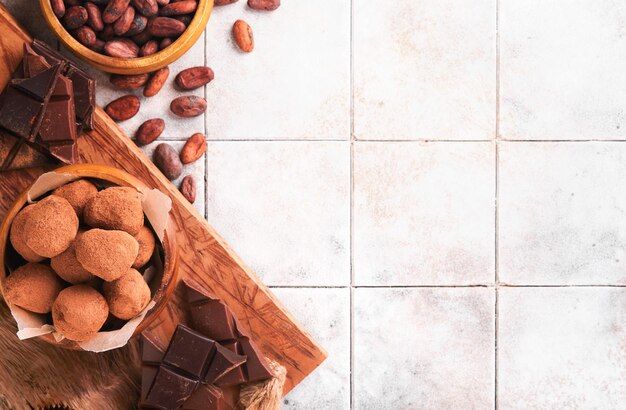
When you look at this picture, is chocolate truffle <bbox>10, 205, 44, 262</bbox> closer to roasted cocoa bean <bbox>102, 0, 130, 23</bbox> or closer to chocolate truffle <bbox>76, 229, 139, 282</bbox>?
chocolate truffle <bbox>76, 229, 139, 282</bbox>

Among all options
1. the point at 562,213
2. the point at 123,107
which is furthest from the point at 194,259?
the point at 562,213

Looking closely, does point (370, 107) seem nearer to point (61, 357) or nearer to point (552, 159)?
point (552, 159)

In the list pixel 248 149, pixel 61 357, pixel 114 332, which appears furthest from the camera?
pixel 248 149

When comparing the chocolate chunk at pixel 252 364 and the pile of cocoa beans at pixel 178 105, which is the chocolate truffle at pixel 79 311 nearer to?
the chocolate chunk at pixel 252 364

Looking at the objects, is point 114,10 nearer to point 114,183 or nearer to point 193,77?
point 193,77

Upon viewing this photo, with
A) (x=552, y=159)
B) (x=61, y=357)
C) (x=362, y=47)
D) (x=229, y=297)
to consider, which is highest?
(x=362, y=47)

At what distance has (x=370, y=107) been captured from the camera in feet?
5.24

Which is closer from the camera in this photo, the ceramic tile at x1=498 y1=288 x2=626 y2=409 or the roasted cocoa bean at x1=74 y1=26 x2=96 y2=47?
the roasted cocoa bean at x1=74 y1=26 x2=96 y2=47

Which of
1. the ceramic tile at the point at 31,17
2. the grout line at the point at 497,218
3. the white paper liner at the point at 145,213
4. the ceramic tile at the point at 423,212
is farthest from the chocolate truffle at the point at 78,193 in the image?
the grout line at the point at 497,218

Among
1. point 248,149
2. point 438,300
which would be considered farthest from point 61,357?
point 438,300

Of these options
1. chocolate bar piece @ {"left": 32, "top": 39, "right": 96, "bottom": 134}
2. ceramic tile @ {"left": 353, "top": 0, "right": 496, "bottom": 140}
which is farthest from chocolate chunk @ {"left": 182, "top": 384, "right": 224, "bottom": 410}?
ceramic tile @ {"left": 353, "top": 0, "right": 496, "bottom": 140}

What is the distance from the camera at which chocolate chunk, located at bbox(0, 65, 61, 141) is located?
1.26 meters

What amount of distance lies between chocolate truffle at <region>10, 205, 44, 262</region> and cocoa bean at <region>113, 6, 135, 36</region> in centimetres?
47

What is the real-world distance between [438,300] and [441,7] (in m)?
0.70
